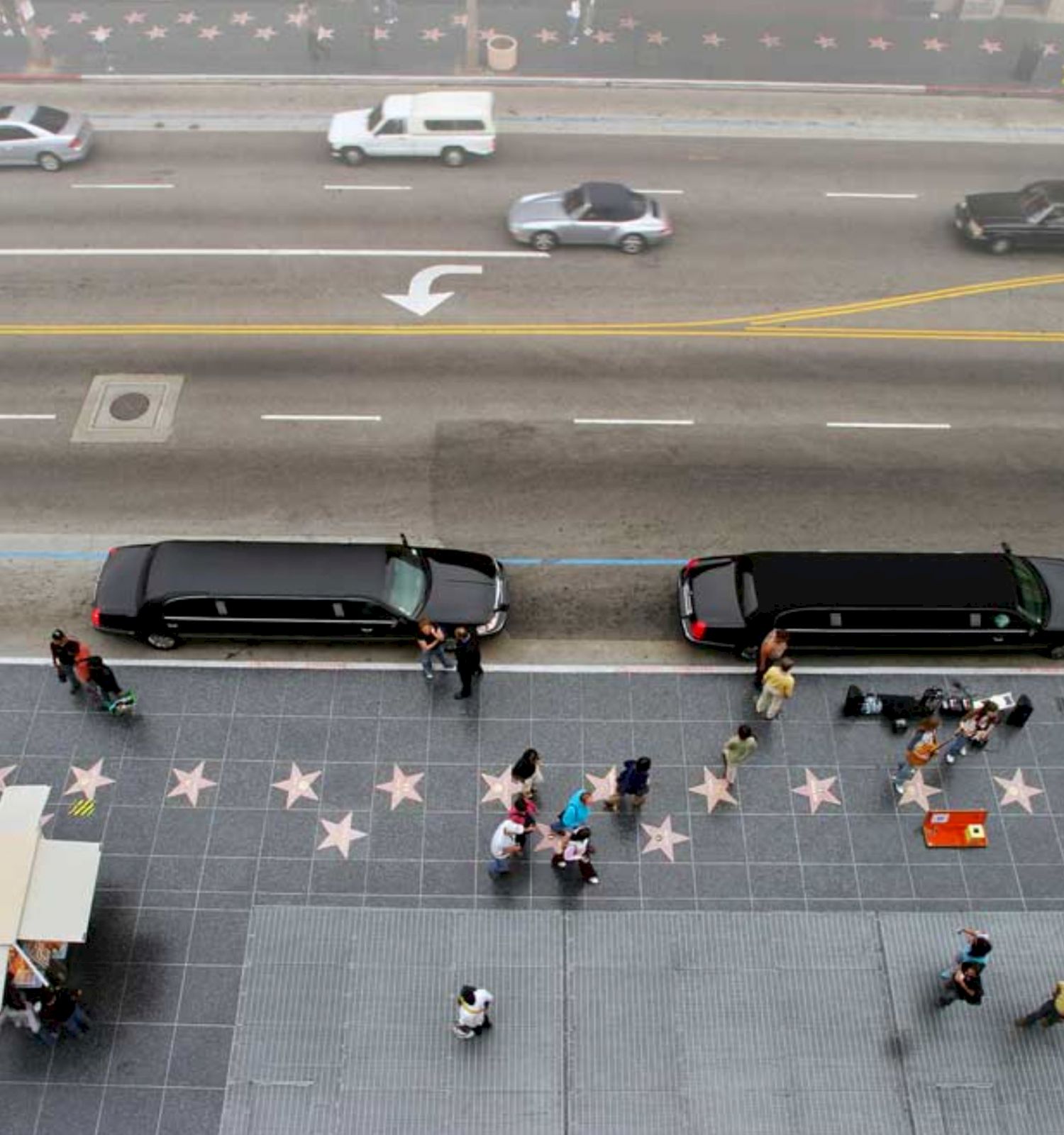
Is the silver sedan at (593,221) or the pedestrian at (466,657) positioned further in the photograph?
the silver sedan at (593,221)

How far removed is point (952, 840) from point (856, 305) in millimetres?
14732

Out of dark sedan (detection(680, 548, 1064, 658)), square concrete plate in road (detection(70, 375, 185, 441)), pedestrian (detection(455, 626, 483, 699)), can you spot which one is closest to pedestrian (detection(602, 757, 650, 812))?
pedestrian (detection(455, 626, 483, 699))

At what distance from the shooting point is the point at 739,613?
18906 mm

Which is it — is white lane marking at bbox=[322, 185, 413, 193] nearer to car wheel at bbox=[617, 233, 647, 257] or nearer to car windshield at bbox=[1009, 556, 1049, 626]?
car wheel at bbox=[617, 233, 647, 257]

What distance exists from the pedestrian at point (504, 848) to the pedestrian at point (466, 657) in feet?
9.02

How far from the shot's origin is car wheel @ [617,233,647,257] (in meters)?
27.6

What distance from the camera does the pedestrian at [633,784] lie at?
53.0ft

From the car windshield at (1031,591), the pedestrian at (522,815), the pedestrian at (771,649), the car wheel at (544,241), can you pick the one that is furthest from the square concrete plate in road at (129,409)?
the car windshield at (1031,591)

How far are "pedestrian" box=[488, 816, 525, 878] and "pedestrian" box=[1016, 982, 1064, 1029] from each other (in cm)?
768

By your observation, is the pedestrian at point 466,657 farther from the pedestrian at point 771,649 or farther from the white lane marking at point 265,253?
the white lane marking at point 265,253

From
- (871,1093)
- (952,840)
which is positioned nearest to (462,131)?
(952,840)

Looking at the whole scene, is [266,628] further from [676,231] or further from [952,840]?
[676,231]

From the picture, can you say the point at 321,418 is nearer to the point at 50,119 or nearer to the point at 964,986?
the point at 50,119

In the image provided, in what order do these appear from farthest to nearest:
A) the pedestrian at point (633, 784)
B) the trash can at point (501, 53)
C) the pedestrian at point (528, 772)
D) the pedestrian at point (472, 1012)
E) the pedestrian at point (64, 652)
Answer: the trash can at point (501, 53) < the pedestrian at point (64, 652) < the pedestrian at point (633, 784) < the pedestrian at point (528, 772) < the pedestrian at point (472, 1012)
